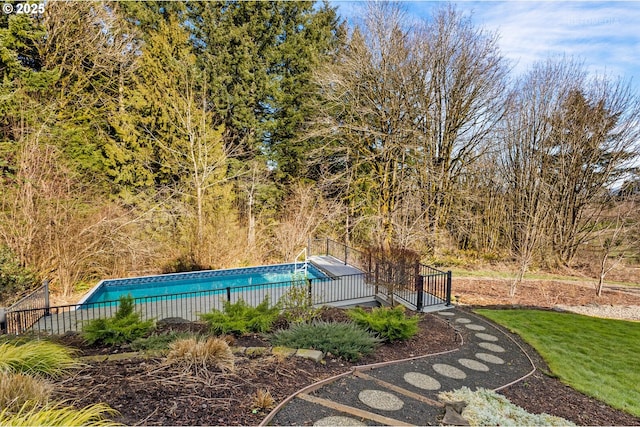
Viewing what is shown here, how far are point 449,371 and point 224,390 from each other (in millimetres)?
3211

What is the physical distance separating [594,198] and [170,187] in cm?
1993

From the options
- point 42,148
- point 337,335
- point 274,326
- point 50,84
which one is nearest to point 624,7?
point 337,335

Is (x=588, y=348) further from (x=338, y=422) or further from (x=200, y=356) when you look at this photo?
(x=200, y=356)

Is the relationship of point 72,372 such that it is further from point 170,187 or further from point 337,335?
point 170,187

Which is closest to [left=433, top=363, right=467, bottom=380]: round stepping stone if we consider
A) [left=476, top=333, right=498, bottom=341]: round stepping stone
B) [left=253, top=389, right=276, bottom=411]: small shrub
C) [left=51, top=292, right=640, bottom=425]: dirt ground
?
[left=51, top=292, right=640, bottom=425]: dirt ground

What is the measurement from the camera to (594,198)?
14656mm

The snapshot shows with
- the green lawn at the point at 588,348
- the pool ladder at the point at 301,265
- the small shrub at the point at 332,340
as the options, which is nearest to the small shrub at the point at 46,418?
the small shrub at the point at 332,340

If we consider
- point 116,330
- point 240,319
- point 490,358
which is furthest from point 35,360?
point 490,358

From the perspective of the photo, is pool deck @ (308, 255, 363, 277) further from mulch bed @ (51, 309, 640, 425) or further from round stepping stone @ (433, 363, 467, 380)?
mulch bed @ (51, 309, 640, 425)

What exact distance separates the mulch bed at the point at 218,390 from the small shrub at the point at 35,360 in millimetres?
193

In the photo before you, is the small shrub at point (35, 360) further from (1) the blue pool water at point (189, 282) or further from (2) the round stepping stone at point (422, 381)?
(1) the blue pool water at point (189, 282)

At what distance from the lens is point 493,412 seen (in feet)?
10.6

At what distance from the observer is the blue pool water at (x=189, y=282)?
9.67 metres

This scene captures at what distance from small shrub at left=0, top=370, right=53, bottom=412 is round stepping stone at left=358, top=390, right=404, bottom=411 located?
290 cm
